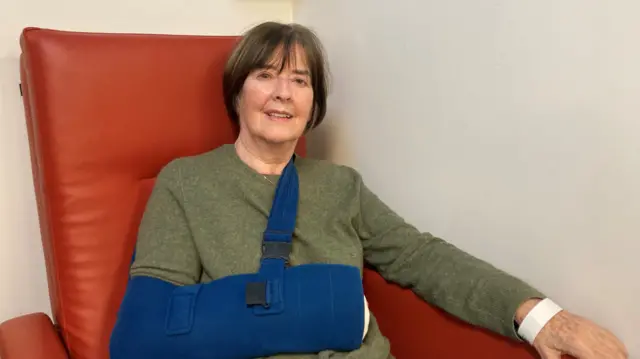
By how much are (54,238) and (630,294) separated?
1118 mm

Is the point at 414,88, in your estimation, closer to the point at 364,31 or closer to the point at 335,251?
the point at 364,31

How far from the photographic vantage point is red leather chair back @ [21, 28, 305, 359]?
1.22m

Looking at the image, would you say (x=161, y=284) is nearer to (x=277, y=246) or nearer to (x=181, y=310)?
(x=181, y=310)

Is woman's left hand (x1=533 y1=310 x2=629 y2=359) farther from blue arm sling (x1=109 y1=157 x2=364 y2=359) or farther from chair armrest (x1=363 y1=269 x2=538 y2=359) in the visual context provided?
blue arm sling (x1=109 y1=157 x2=364 y2=359)

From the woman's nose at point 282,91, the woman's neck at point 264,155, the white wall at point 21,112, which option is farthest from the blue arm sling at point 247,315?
the white wall at point 21,112

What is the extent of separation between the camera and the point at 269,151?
129 centimetres

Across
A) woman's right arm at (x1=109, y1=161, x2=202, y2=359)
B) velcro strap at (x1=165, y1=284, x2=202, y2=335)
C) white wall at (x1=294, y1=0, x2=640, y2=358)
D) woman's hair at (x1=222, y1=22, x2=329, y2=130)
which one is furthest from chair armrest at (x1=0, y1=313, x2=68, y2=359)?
white wall at (x1=294, y1=0, x2=640, y2=358)

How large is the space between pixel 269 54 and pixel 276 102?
0.11 metres

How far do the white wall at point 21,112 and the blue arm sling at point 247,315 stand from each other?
0.56 metres

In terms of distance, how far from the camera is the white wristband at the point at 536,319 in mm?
1005

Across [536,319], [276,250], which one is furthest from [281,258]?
[536,319]

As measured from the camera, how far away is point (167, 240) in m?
1.15

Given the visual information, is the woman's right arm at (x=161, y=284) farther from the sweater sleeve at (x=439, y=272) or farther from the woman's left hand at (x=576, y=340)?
the woman's left hand at (x=576, y=340)

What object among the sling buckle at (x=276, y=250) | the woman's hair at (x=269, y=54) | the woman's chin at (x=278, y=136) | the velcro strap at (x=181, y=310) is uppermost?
the woman's hair at (x=269, y=54)
